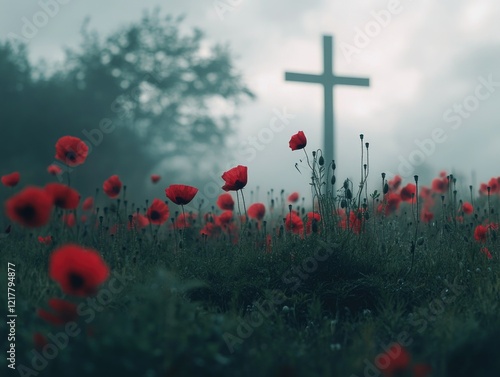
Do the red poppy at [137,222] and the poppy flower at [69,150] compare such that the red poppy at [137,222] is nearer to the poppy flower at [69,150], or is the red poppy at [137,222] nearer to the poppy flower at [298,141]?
the poppy flower at [69,150]

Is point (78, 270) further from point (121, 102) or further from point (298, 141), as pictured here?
point (121, 102)

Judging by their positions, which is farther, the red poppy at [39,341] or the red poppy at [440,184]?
the red poppy at [440,184]

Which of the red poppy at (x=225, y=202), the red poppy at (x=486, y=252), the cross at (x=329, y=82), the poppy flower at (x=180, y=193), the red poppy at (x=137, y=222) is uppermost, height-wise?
the cross at (x=329, y=82)

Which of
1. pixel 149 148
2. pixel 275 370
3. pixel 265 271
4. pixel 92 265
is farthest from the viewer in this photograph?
pixel 149 148

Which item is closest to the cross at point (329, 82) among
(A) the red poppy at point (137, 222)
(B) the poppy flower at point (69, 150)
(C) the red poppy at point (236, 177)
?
(A) the red poppy at point (137, 222)

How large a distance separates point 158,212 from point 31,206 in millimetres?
2920

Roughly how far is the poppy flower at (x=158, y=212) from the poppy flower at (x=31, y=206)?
280 cm

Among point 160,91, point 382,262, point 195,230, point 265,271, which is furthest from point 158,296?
point 160,91

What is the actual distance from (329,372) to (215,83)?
23116 millimetres

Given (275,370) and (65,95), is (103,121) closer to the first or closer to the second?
(65,95)

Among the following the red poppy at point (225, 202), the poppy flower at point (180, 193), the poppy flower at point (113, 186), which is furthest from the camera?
the red poppy at point (225, 202)

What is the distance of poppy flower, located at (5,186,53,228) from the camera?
2807 millimetres

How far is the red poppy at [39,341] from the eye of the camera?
9.00ft

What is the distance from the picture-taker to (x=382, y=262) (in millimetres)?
5070
